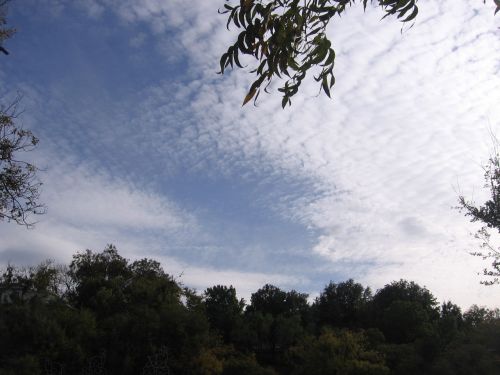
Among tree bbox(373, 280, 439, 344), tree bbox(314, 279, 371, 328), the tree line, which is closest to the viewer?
the tree line

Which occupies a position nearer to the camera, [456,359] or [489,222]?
[489,222]

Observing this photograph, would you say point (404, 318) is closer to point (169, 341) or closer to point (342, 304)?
point (342, 304)

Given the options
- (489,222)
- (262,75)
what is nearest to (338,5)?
(262,75)

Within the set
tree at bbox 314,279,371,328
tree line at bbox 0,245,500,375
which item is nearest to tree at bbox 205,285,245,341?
tree line at bbox 0,245,500,375

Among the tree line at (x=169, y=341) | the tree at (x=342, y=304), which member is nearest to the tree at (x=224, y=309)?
the tree line at (x=169, y=341)

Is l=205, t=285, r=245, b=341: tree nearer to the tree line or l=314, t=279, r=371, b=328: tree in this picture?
the tree line

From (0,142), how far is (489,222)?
44.6 ft

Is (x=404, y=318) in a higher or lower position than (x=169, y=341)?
higher

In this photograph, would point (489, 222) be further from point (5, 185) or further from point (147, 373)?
point (147, 373)

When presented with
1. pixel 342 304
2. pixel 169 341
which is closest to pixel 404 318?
pixel 342 304

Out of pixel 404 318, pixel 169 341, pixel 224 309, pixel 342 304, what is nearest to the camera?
pixel 169 341

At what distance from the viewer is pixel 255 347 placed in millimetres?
46781

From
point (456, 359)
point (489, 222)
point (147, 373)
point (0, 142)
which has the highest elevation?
point (489, 222)

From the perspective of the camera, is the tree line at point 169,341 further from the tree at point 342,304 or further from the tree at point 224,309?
the tree at point 342,304
